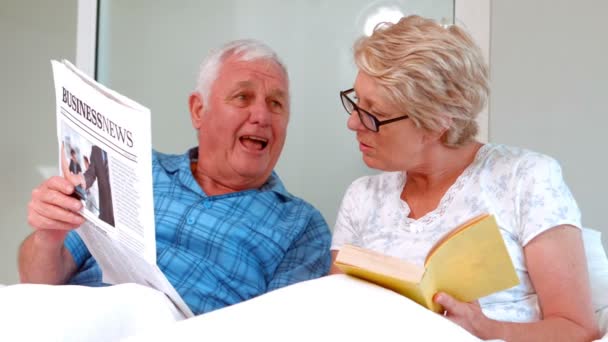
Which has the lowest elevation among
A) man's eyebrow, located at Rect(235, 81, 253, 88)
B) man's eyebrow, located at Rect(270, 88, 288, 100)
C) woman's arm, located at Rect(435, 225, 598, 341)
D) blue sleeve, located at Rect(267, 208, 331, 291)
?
blue sleeve, located at Rect(267, 208, 331, 291)

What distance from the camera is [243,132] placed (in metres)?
1.66

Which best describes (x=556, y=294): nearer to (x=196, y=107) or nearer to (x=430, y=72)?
(x=430, y=72)

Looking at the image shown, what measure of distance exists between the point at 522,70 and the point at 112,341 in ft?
4.98

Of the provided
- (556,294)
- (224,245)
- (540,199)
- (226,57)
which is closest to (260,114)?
(226,57)

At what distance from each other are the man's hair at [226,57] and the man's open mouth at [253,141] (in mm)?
156

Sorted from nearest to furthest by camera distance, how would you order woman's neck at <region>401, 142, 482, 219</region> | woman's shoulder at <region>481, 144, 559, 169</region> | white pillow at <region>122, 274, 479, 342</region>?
1. white pillow at <region>122, 274, 479, 342</region>
2. woman's shoulder at <region>481, 144, 559, 169</region>
3. woman's neck at <region>401, 142, 482, 219</region>

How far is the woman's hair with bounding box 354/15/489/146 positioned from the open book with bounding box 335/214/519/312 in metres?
0.41

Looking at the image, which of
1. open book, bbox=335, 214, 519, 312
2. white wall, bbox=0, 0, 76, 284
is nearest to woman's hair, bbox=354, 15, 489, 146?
open book, bbox=335, 214, 519, 312

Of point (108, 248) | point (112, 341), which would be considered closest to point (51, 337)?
point (112, 341)

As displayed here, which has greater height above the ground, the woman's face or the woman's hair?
the woman's hair

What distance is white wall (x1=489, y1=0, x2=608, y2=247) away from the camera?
188 centimetres

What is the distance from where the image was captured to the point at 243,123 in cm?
167

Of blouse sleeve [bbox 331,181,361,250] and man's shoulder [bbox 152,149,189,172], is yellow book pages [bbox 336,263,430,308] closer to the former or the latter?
blouse sleeve [bbox 331,181,361,250]

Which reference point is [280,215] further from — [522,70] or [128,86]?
[128,86]
